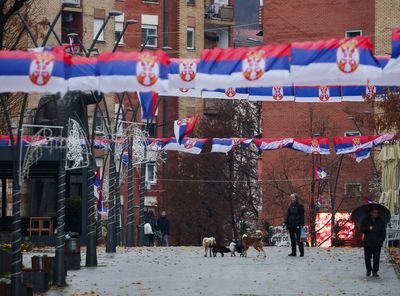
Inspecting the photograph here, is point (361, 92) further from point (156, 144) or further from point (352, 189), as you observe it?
point (352, 189)

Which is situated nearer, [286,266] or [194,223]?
[286,266]

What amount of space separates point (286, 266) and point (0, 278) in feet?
29.7

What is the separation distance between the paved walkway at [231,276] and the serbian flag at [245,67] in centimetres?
611

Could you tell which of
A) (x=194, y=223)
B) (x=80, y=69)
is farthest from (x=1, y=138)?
(x=194, y=223)

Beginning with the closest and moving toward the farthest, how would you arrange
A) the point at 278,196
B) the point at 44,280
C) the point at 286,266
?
1. the point at 44,280
2. the point at 286,266
3. the point at 278,196

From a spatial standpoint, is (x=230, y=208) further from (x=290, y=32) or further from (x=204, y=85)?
(x=204, y=85)

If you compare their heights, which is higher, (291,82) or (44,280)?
(291,82)

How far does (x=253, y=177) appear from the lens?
93.8 metres

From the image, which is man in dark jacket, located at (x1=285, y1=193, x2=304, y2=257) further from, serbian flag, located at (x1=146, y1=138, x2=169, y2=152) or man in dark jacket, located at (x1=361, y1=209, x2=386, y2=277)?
serbian flag, located at (x1=146, y1=138, x2=169, y2=152)

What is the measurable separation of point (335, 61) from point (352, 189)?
6435cm

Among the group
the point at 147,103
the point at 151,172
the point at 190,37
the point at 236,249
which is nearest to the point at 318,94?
the point at 236,249

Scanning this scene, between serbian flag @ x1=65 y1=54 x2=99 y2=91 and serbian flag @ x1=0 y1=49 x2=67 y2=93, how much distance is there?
0.15m

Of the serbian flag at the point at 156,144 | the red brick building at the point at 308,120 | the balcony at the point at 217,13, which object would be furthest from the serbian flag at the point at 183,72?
the balcony at the point at 217,13

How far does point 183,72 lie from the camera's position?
1059 inches
